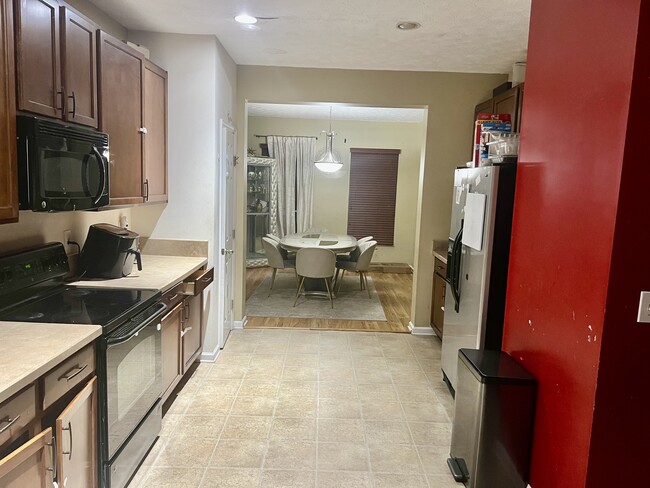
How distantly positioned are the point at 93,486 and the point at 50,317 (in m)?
0.72

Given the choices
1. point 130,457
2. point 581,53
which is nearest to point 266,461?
point 130,457

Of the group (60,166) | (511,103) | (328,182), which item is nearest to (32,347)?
(60,166)

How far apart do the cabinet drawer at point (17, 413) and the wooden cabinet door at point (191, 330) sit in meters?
1.58

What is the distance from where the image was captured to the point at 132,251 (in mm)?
2740

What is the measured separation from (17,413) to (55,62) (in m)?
1.51

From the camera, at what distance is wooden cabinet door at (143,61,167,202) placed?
3047 mm

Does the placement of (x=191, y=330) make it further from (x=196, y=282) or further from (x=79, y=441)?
(x=79, y=441)

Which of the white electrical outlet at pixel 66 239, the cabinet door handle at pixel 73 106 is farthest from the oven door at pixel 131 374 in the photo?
the cabinet door handle at pixel 73 106

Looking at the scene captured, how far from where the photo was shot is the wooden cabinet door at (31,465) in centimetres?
129

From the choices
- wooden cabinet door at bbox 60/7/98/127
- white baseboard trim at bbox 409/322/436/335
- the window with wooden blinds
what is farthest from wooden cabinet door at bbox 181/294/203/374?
the window with wooden blinds

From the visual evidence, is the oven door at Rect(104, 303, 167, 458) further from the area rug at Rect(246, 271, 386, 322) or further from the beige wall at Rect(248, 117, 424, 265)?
the beige wall at Rect(248, 117, 424, 265)

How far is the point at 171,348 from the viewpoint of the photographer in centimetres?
284

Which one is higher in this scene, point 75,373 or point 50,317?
point 50,317

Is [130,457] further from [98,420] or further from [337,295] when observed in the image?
[337,295]
